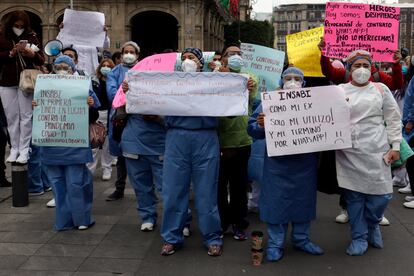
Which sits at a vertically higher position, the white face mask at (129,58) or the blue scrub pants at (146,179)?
the white face mask at (129,58)

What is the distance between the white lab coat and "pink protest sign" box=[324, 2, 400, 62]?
1.40 meters

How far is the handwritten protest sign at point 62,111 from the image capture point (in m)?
5.24

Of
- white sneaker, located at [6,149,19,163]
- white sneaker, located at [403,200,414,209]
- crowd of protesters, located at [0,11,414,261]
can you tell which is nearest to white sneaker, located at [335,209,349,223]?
crowd of protesters, located at [0,11,414,261]

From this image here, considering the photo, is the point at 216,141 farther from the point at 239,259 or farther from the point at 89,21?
the point at 89,21

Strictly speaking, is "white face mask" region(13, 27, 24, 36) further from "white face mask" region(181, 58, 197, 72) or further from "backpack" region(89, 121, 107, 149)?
"white face mask" region(181, 58, 197, 72)

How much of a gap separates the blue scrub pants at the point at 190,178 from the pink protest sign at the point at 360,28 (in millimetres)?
2167

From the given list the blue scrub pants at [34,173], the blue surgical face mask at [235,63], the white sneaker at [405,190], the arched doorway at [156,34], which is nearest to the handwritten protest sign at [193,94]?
the blue surgical face mask at [235,63]

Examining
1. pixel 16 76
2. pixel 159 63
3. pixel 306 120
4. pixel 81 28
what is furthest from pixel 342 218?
pixel 81 28

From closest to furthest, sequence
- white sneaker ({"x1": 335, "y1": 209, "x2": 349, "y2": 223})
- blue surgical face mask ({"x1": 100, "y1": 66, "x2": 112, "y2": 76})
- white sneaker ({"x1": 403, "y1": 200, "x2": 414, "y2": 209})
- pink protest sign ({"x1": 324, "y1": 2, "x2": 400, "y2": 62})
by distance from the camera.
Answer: white sneaker ({"x1": 335, "y1": 209, "x2": 349, "y2": 223})
pink protest sign ({"x1": 324, "y1": 2, "x2": 400, "y2": 62})
white sneaker ({"x1": 403, "y1": 200, "x2": 414, "y2": 209})
blue surgical face mask ({"x1": 100, "y1": 66, "x2": 112, "y2": 76})

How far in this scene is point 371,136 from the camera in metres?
4.49

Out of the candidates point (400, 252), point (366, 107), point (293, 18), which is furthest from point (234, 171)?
point (293, 18)

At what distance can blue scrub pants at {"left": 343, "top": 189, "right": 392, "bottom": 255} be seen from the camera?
461 centimetres

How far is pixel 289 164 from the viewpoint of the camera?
4461 mm

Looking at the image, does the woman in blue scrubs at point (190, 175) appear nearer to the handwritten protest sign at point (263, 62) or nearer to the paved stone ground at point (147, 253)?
the paved stone ground at point (147, 253)
